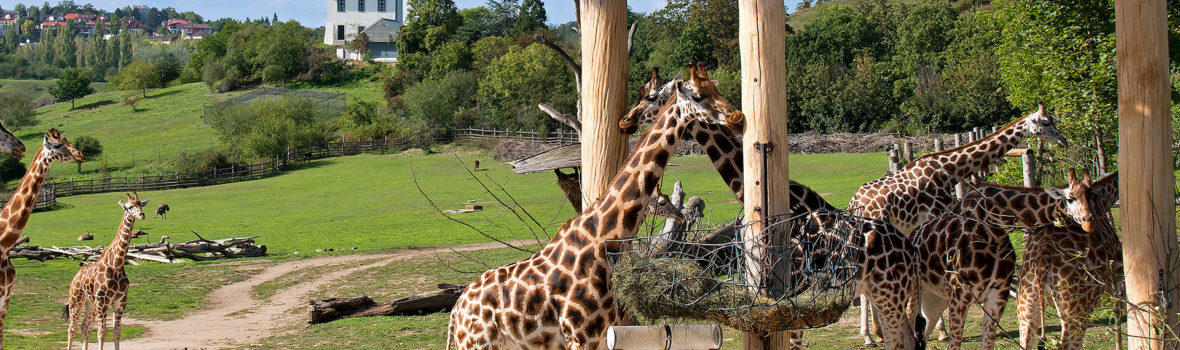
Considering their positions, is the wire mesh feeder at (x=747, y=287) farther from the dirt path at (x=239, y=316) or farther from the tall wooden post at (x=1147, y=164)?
the dirt path at (x=239, y=316)

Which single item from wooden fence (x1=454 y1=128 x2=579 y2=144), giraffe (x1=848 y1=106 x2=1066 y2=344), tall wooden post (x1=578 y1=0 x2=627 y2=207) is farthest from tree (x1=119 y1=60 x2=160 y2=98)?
tall wooden post (x1=578 y1=0 x2=627 y2=207)

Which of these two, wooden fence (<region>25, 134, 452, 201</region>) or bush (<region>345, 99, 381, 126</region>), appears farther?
bush (<region>345, 99, 381, 126</region>)

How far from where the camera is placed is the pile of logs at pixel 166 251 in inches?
1099

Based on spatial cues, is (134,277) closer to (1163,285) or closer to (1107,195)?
(1107,195)

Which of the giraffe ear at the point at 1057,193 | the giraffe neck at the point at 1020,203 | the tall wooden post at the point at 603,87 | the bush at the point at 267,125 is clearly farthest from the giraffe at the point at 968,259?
the bush at the point at 267,125

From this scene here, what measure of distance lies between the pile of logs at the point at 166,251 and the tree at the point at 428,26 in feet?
194

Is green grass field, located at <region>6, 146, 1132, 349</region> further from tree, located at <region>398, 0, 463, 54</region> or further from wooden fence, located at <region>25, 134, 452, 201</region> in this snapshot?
tree, located at <region>398, 0, 463, 54</region>

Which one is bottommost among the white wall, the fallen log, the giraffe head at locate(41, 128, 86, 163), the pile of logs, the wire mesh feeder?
the fallen log

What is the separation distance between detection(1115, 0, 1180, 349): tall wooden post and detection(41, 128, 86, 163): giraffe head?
32.6 feet

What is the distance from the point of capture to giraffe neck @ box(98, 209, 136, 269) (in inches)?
576

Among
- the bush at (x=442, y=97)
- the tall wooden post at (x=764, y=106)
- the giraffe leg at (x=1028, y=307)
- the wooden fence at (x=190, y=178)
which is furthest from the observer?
the bush at (x=442, y=97)

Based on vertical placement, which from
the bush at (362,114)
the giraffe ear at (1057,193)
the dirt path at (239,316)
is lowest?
the dirt path at (239,316)

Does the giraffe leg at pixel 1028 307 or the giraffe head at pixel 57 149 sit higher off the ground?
the giraffe head at pixel 57 149

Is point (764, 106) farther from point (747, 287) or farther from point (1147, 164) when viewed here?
point (1147, 164)
